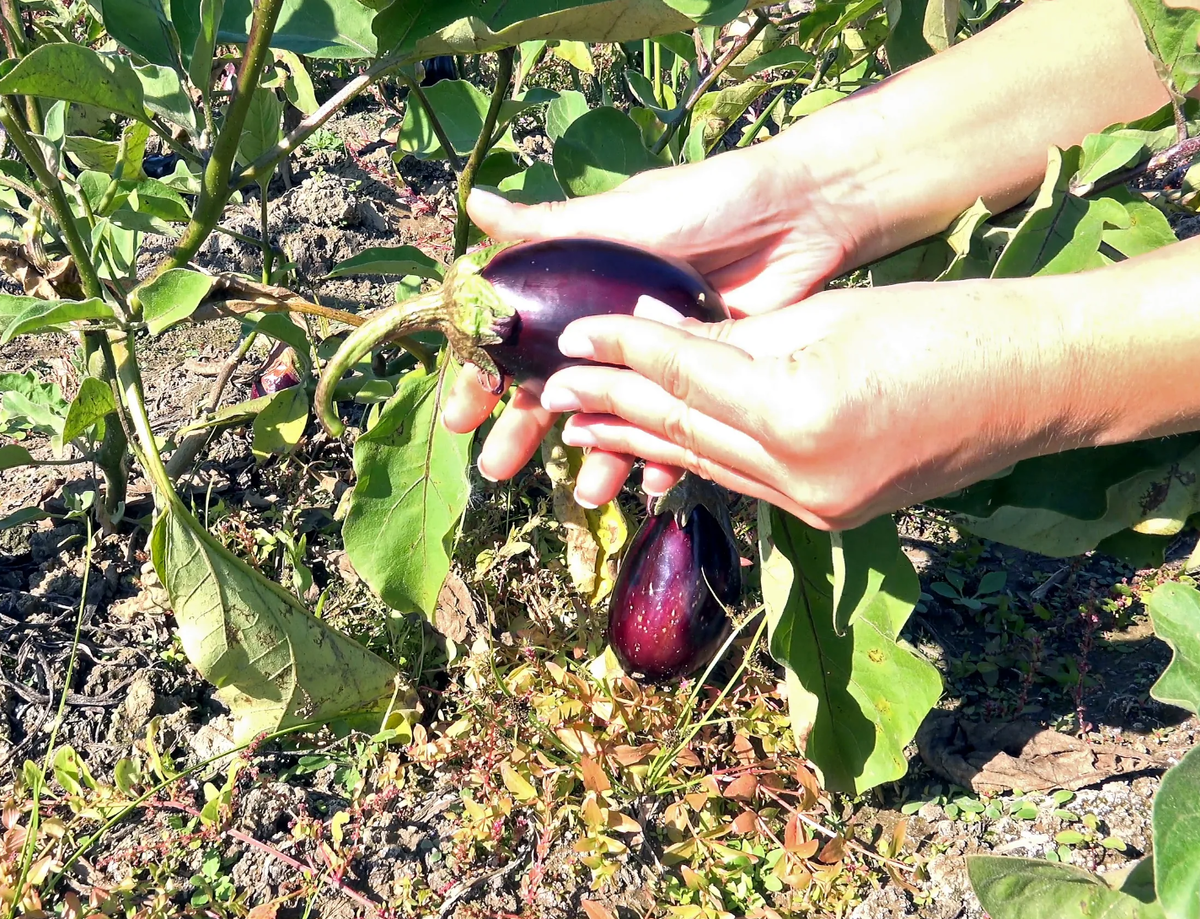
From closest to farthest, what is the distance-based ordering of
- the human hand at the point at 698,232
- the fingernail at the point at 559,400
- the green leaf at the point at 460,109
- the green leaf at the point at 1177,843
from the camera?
1. the green leaf at the point at 1177,843
2. the fingernail at the point at 559,400
3. the human hand at the point at 698,232
4. the green leaf at the point at 460,109

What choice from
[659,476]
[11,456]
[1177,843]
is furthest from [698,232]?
[11,456]

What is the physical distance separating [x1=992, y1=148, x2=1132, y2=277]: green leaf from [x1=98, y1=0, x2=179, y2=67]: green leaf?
3.68 ft

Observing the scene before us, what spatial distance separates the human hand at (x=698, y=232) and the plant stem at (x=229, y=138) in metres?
0.30

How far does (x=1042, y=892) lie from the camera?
117cm

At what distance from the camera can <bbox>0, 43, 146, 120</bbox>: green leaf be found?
1.03 m

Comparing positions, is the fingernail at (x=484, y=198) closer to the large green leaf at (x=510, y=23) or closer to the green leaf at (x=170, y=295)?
the large green leaf at (x=510, y=23)

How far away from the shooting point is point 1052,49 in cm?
142

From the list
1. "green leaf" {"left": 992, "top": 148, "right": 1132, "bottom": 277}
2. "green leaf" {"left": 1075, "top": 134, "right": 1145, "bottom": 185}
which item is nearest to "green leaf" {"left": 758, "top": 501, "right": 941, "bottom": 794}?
"green leaf" {"left": 992, "top": 148, "right": 1132, "bottom": 277}

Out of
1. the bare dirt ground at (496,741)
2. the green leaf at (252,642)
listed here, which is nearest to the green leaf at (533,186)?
the bare dirt ground at (496,741)

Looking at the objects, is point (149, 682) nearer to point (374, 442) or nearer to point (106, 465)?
point (106, 465)

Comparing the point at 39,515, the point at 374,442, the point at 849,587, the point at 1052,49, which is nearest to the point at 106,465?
the point at 39,515

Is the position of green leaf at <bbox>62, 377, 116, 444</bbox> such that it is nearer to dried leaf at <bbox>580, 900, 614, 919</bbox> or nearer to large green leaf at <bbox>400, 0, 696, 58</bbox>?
large green leaf at <bbox>400, 0, 696, 58</bbox>

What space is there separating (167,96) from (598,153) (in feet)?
1.98

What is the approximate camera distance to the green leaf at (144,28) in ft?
4.37
